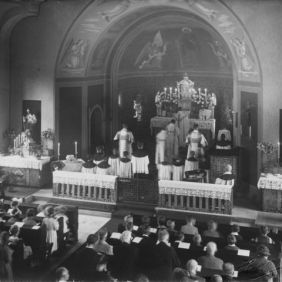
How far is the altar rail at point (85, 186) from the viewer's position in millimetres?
18531

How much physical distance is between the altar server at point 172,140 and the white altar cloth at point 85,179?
19.0ft

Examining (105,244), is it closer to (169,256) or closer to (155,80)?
(169,256)

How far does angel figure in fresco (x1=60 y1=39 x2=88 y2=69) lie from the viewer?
21.4m

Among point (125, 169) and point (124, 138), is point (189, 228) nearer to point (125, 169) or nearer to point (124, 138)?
point (125, 169)

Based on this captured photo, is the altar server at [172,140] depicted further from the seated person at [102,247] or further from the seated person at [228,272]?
the seated person at [228,272]

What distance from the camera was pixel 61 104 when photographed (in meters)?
21.9

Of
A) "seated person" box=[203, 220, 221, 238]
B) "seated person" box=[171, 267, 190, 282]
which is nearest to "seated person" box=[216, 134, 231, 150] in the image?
"seated person" box=[203, 220, 221, 238]

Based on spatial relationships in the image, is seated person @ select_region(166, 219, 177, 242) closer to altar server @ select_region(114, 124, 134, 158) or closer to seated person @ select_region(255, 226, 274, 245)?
seated person @ select_region(255, 226, 274, 245)

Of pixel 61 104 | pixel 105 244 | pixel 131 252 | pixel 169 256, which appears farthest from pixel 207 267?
pixel 61 104

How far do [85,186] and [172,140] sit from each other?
20.8 ft

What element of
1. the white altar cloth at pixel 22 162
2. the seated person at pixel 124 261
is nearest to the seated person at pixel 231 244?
the seated person at pixel 124 261

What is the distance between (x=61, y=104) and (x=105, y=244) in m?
11.3

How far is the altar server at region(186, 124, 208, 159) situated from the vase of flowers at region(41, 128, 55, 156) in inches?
225

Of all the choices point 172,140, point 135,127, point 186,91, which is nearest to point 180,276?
point 172,140
